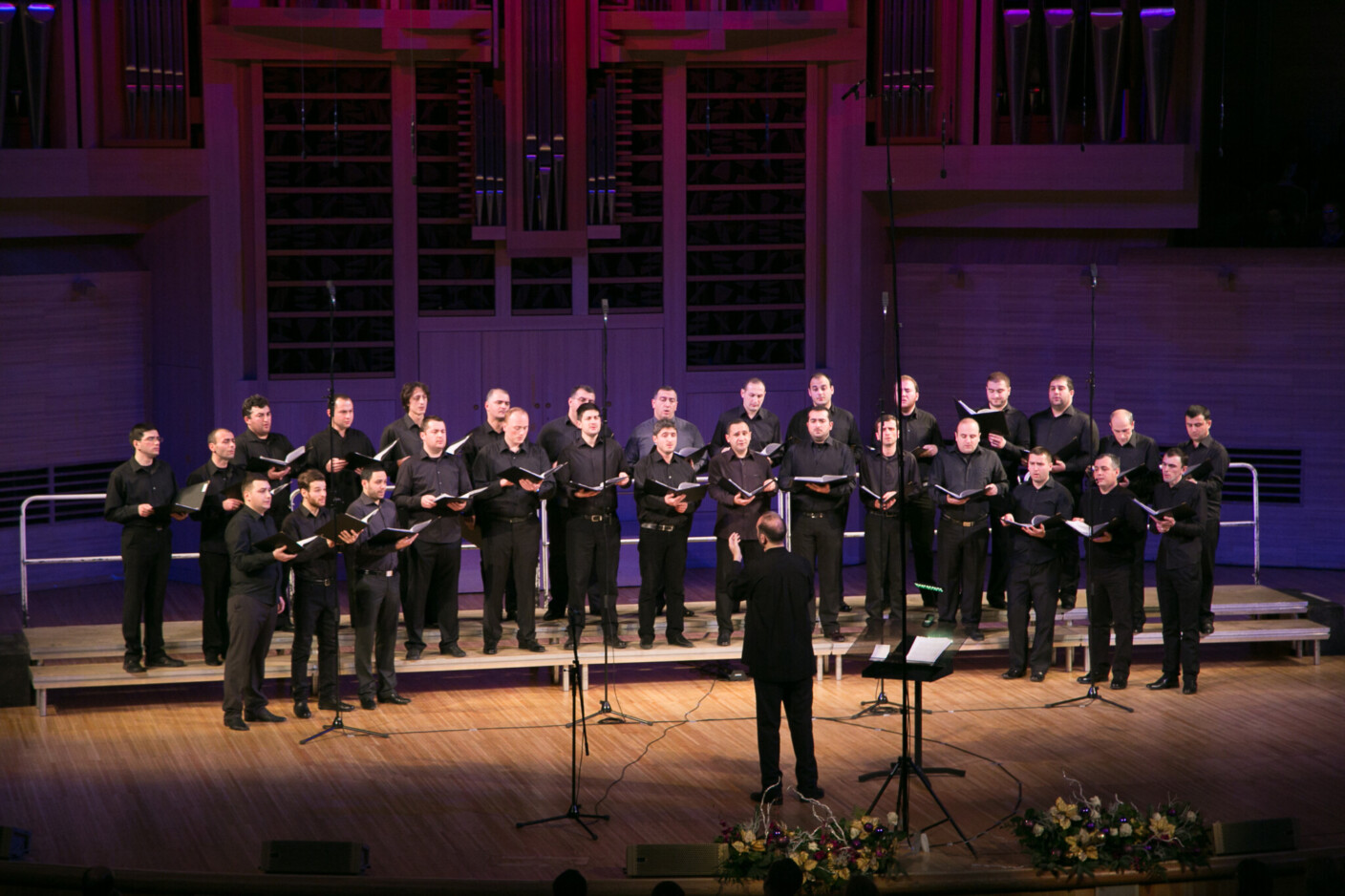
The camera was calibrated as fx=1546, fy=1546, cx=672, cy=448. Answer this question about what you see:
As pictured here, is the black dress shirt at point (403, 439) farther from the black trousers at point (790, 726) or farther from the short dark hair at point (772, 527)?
the black trousers at point (790, 726)

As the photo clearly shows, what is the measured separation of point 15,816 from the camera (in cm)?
711

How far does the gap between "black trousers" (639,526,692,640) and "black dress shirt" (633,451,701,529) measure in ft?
0.24

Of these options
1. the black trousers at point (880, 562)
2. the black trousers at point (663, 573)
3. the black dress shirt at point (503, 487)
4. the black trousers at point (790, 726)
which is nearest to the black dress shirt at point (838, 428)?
the black trousers at point (880, 562)

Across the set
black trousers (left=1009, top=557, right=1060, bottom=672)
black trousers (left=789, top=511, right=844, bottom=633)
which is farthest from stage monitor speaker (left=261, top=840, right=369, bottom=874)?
black trousers (left=1009, top=557, right=1060, bottom=672)

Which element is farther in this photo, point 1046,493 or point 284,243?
point 284,243

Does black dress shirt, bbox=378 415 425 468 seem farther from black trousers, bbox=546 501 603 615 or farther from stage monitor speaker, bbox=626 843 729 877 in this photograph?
stage monitor speaker, bbox=626 843 729 877

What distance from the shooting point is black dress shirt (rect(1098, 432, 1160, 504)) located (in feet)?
31.0

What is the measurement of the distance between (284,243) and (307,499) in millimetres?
3719

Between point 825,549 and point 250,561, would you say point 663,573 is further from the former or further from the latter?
point 250,561

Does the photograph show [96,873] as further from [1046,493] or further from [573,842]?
[1046,493]

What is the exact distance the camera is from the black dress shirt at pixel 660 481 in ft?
30.0

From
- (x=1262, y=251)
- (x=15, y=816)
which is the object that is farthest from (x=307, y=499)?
(x=1262, y=251)

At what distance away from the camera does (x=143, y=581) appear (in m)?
8.78

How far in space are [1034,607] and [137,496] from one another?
5351 mm
